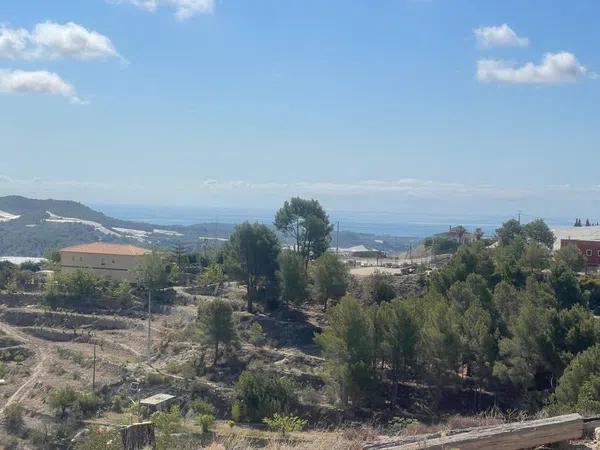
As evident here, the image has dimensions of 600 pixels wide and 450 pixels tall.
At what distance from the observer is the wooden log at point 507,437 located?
8.45 metres

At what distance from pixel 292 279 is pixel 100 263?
1956cm

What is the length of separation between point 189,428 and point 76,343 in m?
16.4

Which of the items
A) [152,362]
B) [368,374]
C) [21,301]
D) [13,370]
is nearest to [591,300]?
[368,374]

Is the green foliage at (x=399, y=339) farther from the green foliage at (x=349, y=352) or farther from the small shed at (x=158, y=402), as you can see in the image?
the small shed at (x=158, y=402)

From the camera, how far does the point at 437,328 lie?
27.8 metres

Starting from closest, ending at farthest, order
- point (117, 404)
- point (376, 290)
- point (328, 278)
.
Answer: point (117, 404) < point (328, 278) < point (376, 290)

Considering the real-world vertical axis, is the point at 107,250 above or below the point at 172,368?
above

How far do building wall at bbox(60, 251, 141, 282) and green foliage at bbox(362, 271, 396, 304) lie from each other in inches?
765

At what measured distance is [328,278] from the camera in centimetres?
3819

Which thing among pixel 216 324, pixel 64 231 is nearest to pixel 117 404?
pixel 216 324

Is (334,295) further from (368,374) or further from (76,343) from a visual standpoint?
(76,343)

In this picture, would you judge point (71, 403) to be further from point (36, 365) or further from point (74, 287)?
point (74, 287)

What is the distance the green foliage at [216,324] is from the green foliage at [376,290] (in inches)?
376

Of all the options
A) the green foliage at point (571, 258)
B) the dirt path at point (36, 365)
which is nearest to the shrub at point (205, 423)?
the dirt path at point (36, 365)
